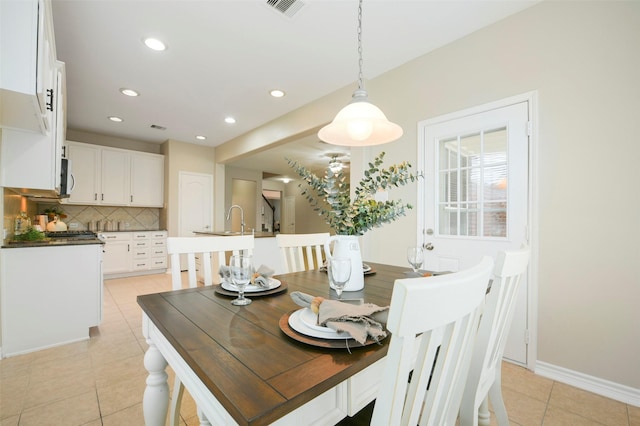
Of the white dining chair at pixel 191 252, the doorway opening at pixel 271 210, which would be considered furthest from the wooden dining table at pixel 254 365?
the doorway opening at pixel 271 210

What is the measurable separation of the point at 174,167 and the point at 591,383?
6.20 m

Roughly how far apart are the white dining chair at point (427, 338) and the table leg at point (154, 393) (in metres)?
0.94

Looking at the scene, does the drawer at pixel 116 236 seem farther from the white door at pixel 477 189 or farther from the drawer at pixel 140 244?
the white door at pixel 477 189

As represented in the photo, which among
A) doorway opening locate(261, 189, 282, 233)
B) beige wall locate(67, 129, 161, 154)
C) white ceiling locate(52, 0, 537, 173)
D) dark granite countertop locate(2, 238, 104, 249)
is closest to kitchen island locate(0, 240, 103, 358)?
dark granite countertop locate(2, 238, 104, 249)

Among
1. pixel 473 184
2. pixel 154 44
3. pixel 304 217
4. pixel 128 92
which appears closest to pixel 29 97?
pixel 154 44

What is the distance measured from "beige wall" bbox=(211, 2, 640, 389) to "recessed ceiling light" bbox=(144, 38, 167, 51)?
Result: 2765mm

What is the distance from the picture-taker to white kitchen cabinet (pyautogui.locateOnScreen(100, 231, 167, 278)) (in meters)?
4.82

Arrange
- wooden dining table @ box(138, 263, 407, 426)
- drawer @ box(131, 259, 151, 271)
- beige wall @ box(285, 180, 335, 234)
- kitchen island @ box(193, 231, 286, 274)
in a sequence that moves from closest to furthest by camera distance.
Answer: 1. wooden dining table @ box(138, 263, 407, 426)
2. kitchen island @ box(193, 231, 286, 274)
3. drawer @ box(131, 259, 151, 271)
4. beige wall @ box(285, 180, 335, 234)

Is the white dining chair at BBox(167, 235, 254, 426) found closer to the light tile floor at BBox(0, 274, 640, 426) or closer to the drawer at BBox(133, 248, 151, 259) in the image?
the light tile floor at BBox(0, 274, 640, 426)

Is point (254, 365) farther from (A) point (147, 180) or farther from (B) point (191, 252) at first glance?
(A) point (147, 180)

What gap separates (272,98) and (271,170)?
180 inches

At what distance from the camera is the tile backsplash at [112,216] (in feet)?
16.3

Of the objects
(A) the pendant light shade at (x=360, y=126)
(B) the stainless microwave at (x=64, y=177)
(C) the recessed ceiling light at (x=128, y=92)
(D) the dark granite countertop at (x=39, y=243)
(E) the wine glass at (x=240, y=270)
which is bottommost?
(D) the dark granite countertop at (x=39, y=243)

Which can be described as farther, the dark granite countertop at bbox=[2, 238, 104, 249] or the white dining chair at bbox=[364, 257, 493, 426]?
the dark granite countertop at bbox=[2, 238, 104, 249]
